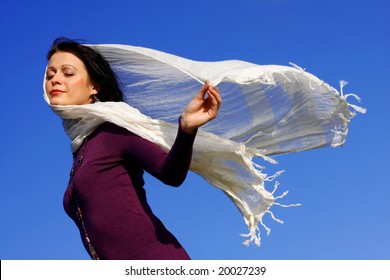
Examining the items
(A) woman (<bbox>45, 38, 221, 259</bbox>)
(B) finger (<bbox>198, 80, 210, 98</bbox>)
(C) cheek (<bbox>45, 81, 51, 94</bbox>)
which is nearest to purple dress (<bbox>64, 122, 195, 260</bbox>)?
(A) woman (<bbox>45, 38, 221, 259</bbox>)

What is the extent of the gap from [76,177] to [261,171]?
98 centimetres

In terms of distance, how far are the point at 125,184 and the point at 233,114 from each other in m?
0.92

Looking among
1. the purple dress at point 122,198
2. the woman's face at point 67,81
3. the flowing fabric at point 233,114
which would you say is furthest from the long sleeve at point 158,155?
the woman's face at point 67,81

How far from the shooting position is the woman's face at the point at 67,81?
12.2 ft

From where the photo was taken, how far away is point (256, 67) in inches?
137

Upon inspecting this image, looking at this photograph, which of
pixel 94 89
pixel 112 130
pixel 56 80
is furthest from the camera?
pixel 94 89

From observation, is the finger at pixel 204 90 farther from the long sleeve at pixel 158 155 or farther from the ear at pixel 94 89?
the ear at pixel 94 89

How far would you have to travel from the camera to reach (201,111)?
3.09m

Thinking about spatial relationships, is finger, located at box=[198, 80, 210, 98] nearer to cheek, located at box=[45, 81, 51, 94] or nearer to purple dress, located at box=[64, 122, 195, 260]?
purple dress, located at box=[64, 122, 195, 260]

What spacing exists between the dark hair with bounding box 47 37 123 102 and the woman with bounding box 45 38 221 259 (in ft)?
1.35

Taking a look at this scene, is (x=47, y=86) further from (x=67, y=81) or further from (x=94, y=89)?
(x=94, y=89)

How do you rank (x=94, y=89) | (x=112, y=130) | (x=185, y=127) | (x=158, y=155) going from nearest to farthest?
(x=185, y=127) < (x=158, y=155) < (x=112, y=130) < (x=94, y=89)

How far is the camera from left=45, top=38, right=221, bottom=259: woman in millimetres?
3104

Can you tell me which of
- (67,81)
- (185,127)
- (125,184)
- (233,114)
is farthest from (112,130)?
(233,114)
